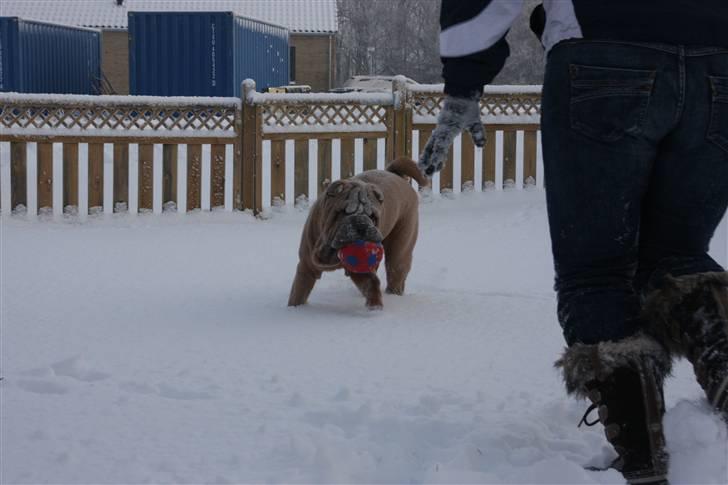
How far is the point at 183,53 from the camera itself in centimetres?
1867

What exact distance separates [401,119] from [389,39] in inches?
1484

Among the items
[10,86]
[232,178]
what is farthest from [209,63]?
[232,178]

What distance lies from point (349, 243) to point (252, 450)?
1939mm

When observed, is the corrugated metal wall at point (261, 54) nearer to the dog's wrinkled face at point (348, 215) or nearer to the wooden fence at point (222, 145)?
the wooden fence at point (222, 145)

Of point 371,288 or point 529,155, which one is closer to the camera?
point 371,288

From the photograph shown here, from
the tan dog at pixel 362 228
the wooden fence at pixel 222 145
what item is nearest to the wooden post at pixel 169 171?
the wooden fence at pixel 222 145

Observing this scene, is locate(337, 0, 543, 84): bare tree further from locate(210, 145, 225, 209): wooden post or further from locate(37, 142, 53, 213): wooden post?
locate(37, 142, 53, 213): wooden post

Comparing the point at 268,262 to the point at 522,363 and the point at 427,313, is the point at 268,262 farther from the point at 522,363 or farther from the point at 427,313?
the point at 522,363

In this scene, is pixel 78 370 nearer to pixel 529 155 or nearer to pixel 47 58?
pixel 529 155

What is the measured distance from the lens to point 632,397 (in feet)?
6.91

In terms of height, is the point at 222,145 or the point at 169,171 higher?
the point at 222,145

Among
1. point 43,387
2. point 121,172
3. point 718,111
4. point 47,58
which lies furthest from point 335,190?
point 47,58

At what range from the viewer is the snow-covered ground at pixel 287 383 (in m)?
2.29

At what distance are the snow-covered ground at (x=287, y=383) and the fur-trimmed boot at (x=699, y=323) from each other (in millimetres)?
81
